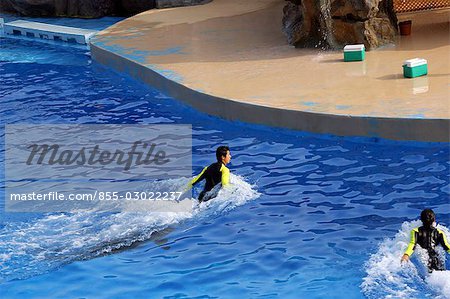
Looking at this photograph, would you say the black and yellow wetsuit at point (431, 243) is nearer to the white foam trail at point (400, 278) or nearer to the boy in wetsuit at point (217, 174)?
the white foam trail at point (400, 278)

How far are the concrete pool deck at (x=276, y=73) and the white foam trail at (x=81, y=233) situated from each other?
182 centimetres

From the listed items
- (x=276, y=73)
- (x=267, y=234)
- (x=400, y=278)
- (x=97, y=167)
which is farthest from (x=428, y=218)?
(x=276, y=73)

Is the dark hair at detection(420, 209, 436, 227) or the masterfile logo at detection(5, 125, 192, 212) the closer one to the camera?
the dark hair at detection(420, 209, 436, 227)

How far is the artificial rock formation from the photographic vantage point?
42.5 feet

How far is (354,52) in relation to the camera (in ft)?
40.3

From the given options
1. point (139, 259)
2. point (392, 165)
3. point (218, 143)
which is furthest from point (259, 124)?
point (139, 259)

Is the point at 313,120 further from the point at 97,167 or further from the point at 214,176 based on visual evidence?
the point at 97,167

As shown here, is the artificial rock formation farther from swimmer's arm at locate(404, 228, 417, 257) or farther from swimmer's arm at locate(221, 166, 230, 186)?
swimmer's arm at locate(404, 228, 417, 257)

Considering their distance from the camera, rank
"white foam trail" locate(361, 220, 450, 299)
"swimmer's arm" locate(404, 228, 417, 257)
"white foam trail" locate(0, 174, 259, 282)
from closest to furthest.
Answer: "white foam trail" locate(361, 220, 450, 299), "swimmer's arm" locate(404, 228, 417, 257), "white foam trail" locate(0, 174, 259, 282)

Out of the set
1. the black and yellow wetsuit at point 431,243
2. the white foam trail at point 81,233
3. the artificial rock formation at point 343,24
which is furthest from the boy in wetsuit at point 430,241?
the artificial rock formation at point 343,24

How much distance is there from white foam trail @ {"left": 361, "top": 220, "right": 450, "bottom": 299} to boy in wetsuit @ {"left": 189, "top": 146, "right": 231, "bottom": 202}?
76.2 inches

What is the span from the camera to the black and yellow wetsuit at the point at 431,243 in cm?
690

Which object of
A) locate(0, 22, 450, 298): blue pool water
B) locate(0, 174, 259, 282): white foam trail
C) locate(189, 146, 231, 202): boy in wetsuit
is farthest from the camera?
locate(189, 146, 231, 202): boy in wetsuit

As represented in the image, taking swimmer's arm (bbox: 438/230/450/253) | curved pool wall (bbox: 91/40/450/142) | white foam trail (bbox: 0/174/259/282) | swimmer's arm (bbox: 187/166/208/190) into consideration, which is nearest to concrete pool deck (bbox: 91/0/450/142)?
curved pool wall (bbox: 91/40/450/142)
